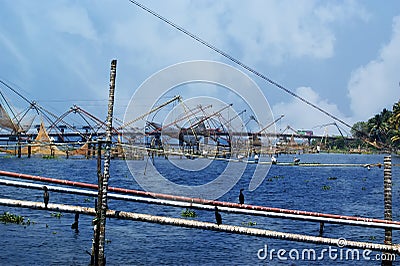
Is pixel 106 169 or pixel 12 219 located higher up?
pixel 106 169

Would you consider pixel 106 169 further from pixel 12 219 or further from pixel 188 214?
pixel 188 214

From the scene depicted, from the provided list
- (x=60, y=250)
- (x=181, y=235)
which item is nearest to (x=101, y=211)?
(x=60, y=250)

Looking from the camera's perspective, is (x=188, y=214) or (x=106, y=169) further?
(x=188, y=214)

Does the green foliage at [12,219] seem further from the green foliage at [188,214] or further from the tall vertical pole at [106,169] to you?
the tall vertical pole at [106,169]

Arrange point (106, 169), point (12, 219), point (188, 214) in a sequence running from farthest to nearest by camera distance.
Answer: point (188, 214), point (12, 219), point (106, 169)

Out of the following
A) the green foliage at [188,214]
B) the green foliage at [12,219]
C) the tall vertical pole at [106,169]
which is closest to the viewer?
the tall vertical pole at [106,169]

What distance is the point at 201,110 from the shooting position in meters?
79.3

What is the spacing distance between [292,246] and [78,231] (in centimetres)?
781

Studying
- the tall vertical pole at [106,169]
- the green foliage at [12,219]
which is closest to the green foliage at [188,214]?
the green foliage at [12,219]

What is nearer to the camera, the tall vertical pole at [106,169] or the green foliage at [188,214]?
the tall vertical pole at [106,169]

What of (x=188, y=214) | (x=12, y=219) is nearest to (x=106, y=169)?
(x=12, y=219)

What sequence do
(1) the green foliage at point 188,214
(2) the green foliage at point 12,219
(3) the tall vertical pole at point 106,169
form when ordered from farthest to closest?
(1) the green foliage at point 188,214 < (2) the green foliage at point 12,219 < (3) the tall vertical pole at point 106,169

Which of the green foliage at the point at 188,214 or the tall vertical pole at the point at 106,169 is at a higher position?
the tall vertical pole at the point at 106,169

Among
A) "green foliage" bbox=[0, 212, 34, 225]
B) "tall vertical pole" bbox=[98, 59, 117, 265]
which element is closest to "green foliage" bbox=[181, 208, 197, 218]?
"green foliage" bbox=[0, 212, 34, 225]
